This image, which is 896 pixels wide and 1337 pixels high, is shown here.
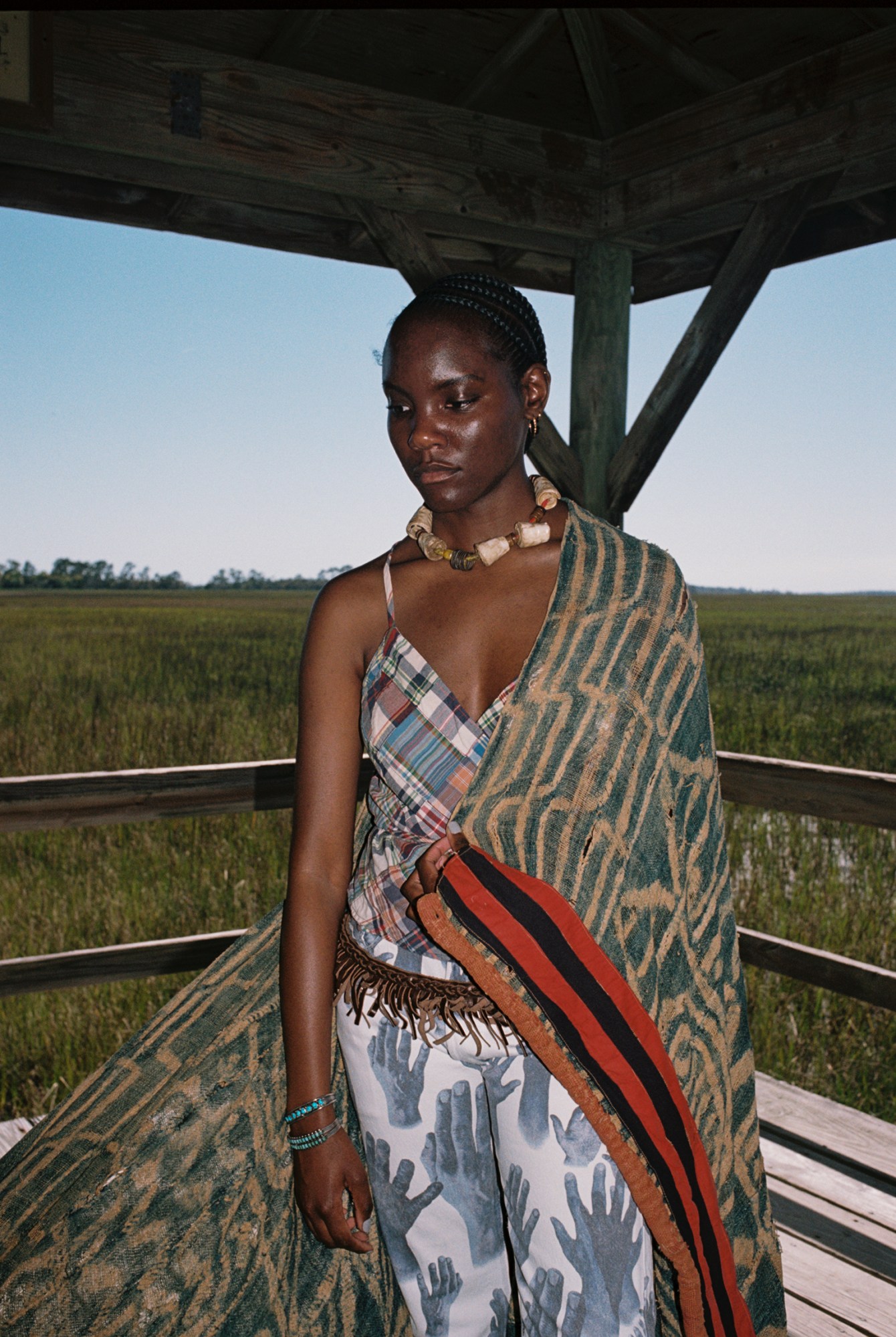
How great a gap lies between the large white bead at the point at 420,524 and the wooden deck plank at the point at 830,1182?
1.93m

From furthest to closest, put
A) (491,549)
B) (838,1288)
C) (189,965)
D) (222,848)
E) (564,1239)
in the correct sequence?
(222,848)
(189,965)
(838,1288)
(491,549)
(564,1239)

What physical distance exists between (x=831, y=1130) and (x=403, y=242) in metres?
2.72

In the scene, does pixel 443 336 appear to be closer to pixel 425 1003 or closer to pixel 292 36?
pixel 425 1003

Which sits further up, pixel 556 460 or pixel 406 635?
pixel 556 460

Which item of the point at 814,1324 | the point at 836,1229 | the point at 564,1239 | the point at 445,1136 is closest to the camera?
the point at 564,1239

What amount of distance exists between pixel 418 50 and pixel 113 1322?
2.89 m

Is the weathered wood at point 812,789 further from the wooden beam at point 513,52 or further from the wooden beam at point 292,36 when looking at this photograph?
the wooden beam at point 292,36

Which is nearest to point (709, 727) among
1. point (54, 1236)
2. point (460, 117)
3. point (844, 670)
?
point (54, 1236)

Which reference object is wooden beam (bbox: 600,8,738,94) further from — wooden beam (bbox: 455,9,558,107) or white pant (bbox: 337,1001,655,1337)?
white pant (bbox: 337,1001,655,1337)

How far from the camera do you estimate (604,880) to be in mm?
1215

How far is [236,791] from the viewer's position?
2957 mm

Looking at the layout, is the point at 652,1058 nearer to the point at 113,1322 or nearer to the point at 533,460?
the point at 113,1322

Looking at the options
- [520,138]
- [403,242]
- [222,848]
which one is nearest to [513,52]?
[520,138]

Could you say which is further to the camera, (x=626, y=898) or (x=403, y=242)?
(x=403, y=242)
